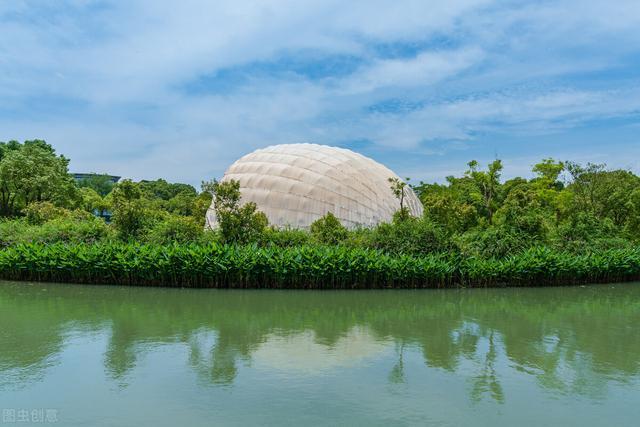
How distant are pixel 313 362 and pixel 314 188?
15341 millimetres

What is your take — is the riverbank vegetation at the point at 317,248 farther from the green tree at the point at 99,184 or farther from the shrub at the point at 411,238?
the green tree at the point at 99,184

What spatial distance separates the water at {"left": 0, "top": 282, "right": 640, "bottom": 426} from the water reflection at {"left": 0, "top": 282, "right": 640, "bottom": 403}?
0.04 metres

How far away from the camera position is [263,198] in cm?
2280

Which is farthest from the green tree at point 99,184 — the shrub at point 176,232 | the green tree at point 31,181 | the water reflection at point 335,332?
the water reflection at point 335,332

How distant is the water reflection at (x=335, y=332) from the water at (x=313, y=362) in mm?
38

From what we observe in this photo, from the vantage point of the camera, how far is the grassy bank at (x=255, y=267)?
14508 millimetres

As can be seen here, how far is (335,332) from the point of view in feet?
31.4

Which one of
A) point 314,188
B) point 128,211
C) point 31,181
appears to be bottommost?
point 128,211

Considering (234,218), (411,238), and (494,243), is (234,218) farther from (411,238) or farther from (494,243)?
(494,243)

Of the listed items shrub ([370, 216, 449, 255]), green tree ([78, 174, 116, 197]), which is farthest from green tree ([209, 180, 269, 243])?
green tree ([78, 174, 116, 197])

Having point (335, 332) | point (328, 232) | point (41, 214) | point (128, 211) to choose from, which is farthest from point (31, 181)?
point (335, 332)

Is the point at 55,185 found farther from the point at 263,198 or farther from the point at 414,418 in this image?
the point at 414,418

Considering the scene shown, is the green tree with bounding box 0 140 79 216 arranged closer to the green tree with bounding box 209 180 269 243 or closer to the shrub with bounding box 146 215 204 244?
the shrub with bounding box 146 215 204 244

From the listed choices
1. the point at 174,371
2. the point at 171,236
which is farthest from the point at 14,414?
the point at 171,236
